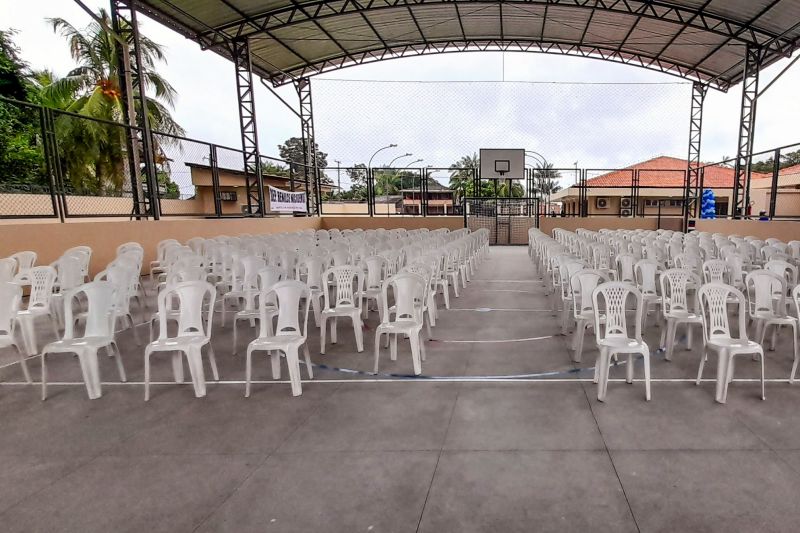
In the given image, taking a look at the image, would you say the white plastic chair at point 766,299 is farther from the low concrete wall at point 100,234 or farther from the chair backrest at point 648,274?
the low concrete wall at point 100,234

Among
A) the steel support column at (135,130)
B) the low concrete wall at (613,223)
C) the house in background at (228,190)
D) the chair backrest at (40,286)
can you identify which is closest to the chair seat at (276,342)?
the chair backrest at (40,286)

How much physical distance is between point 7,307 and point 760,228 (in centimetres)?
1498

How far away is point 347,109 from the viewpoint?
20219 millimetres

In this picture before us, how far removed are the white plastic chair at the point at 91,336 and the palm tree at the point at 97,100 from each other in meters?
16.7

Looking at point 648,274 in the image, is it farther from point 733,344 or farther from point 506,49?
point 506,49

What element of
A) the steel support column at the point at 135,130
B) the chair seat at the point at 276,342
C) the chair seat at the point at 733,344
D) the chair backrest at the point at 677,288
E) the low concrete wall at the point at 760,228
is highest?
the steel support column at the point at 135,130

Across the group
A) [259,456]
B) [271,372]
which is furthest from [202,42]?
[259,456]

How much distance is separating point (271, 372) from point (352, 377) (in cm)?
84

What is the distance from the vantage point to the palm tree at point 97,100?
55.6 feet

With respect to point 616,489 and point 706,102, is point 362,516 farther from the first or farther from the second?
point 706,102

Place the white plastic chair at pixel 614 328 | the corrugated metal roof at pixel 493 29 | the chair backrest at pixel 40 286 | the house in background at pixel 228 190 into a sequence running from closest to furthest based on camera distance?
the white plastic chair at pixel 614 328
the chair backrest at pixel 40 286
the corrugated metal roof at pixel 493 29
the house in background at pixel 228 190

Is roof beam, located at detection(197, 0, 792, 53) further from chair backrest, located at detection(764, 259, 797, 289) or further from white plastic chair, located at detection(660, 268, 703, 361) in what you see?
white plastic chair, located at detection(660, 268, 703, 361)

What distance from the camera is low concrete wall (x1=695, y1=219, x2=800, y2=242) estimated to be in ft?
32.2

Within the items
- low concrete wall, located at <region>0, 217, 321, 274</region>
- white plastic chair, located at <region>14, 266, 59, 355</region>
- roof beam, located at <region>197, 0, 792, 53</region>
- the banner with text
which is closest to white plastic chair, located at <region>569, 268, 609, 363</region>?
white plastic chair, located at <region>14, 266, 59, 355</region>
